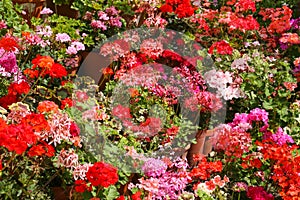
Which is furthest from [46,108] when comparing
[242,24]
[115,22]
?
[242,24]

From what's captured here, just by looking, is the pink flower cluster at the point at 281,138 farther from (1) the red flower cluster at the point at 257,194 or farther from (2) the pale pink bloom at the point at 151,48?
(2) the pale pink bloom at the point at 151,48

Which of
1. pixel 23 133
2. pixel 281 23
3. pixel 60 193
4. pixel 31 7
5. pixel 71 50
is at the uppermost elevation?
pixel 281 23

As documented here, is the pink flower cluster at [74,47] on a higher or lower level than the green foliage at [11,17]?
lower

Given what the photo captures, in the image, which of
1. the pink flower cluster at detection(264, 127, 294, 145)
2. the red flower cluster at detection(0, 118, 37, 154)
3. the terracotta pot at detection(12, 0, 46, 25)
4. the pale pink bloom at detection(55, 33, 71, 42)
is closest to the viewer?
the red flower cluster at detection(0, 118, 37, 154)

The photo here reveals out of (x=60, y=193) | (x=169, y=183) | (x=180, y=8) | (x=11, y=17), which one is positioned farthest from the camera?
(x=180, y=8)

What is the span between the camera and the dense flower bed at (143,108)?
7.07 feet

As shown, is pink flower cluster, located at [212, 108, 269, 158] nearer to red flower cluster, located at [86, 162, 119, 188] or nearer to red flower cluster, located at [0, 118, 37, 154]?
red flower cluster, located at [86, 162, 119, 188]

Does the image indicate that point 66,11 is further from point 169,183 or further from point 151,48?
point 169,183

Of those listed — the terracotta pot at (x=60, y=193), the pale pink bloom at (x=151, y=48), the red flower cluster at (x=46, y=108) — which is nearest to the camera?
the red flower cluster at (x=46, y=108)

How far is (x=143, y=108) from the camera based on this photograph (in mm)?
3029

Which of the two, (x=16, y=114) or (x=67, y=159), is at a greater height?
(x=16, y=114)

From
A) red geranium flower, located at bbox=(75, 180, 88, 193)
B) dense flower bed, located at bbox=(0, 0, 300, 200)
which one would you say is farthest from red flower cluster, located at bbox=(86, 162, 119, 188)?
red geranium flower, located at bbox=(75, 180, 88, 193)

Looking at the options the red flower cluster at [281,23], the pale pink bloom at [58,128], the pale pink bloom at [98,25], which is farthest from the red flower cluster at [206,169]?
the red flower cluster at [281,23]

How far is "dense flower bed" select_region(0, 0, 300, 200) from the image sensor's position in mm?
2154
